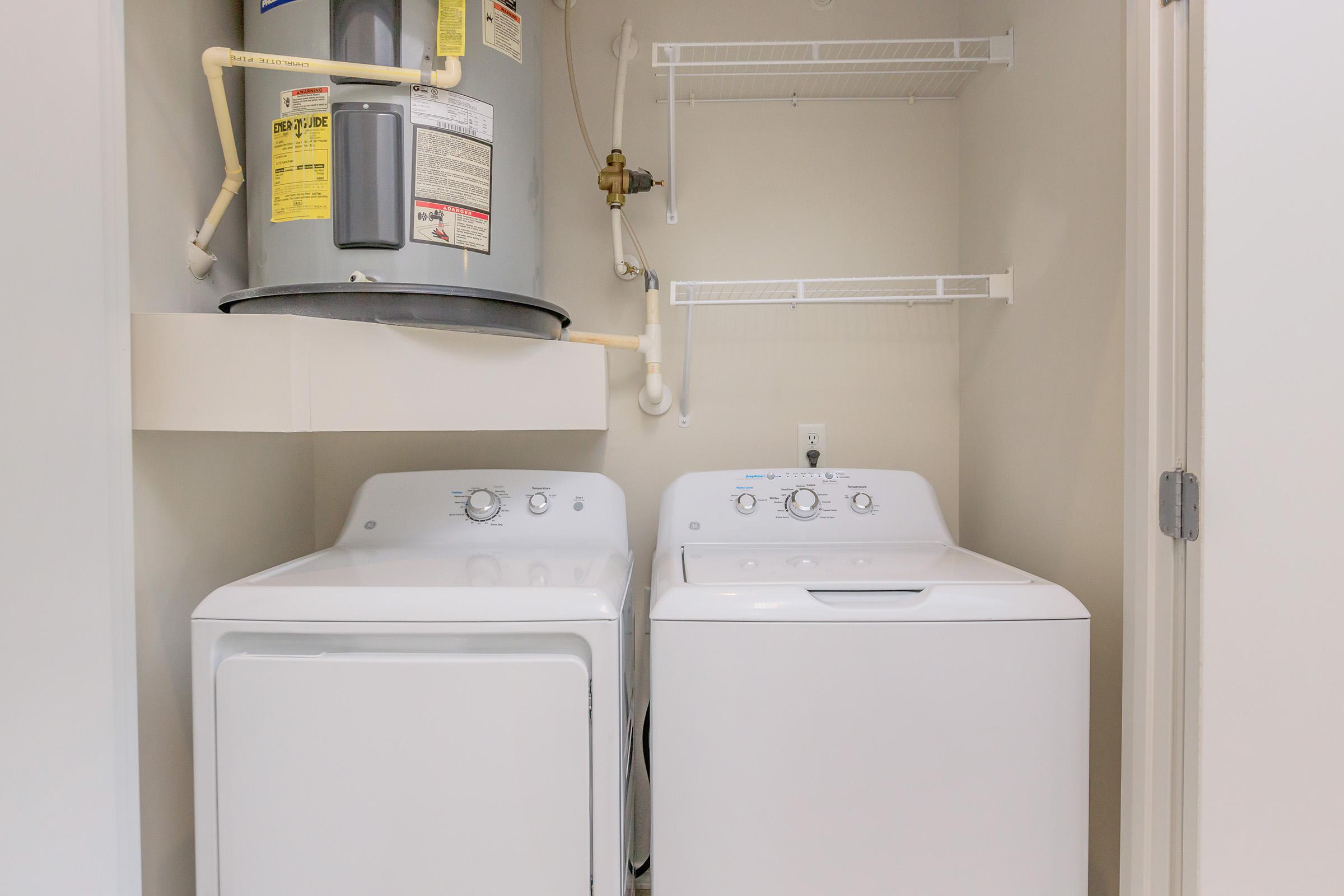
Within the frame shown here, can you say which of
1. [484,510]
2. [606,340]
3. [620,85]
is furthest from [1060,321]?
[484,510]

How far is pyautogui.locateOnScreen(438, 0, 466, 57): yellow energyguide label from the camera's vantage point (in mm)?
1076

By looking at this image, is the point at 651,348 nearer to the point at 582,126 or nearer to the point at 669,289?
the point at 669,289

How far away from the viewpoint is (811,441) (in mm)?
1620

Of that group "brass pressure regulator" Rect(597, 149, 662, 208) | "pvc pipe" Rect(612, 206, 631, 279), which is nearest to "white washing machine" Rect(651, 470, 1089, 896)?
"pvc pipe" Rect(612, 206, 631, 279)

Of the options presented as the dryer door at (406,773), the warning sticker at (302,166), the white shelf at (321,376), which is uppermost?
the warning sticker at (302,166)

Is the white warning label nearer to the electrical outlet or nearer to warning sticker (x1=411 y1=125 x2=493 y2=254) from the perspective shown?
warning sticker (x1=411 y1=125 x2=493 y2=254)

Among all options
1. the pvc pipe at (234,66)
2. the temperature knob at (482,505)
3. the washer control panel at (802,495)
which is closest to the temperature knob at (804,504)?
the washer control panel at (802,495)

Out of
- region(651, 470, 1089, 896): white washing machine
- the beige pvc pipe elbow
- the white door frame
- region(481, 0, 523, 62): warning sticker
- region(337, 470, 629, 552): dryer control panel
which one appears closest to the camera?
the white door frame

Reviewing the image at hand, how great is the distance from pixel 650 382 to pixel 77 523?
3.37 feet

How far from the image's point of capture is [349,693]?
888mm

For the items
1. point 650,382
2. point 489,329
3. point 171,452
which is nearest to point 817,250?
point 650,382

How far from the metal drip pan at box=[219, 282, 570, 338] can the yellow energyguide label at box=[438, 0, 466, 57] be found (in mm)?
394

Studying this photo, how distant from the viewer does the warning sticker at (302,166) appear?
1.06 meters

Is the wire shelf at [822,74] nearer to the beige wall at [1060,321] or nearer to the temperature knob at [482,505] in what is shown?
the beige wall at [1060,321]
